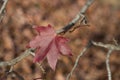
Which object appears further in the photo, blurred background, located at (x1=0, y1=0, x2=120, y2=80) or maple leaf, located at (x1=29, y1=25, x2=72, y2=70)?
blurred background, located at (x1=0, y1=0, x2=120, y2=80)

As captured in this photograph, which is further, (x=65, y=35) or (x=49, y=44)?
(x=65, y=35)

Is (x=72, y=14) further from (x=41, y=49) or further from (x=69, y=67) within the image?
(x=41, y=49)

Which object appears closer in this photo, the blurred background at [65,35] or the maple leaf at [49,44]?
the maple leaf at [49,44]

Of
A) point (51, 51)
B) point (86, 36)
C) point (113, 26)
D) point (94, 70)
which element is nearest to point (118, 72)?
point (94, 70)

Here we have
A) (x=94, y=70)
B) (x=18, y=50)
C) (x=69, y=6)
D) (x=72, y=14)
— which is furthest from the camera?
(x=69, y=6)
